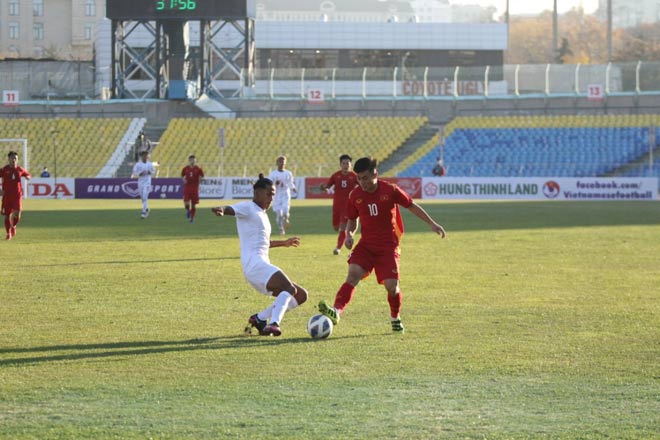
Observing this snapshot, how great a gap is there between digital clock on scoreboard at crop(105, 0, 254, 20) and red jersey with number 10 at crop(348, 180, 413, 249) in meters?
46.7

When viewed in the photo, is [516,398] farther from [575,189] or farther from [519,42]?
[519,42]

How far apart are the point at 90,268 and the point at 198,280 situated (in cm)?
273

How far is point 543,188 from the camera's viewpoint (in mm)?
53094

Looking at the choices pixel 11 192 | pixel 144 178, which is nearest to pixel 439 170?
pixel 144 178

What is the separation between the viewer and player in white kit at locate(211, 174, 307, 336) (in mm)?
11602

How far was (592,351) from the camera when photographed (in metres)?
10.9

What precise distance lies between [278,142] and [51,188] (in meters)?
13.9

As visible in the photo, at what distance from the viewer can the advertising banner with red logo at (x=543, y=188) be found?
174 feet

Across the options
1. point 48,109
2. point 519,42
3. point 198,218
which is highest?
point 519,42

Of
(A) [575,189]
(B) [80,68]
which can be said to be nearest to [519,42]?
(B) [80,68]

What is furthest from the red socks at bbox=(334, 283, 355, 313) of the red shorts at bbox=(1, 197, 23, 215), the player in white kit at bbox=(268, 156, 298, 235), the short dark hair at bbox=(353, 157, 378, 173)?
the red shorts at bbox=(1, 197, 23, 215)

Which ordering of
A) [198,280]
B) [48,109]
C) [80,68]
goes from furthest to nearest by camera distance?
[80,68] < [48,109] < [198,280]

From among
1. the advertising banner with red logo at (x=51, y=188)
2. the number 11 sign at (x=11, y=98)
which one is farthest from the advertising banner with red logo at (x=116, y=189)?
the number 11 sign at (x=11, y=98)

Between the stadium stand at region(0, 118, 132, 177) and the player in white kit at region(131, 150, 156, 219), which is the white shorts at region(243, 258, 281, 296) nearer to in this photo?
the player in white kit at region(131, 150, 156, 219)
